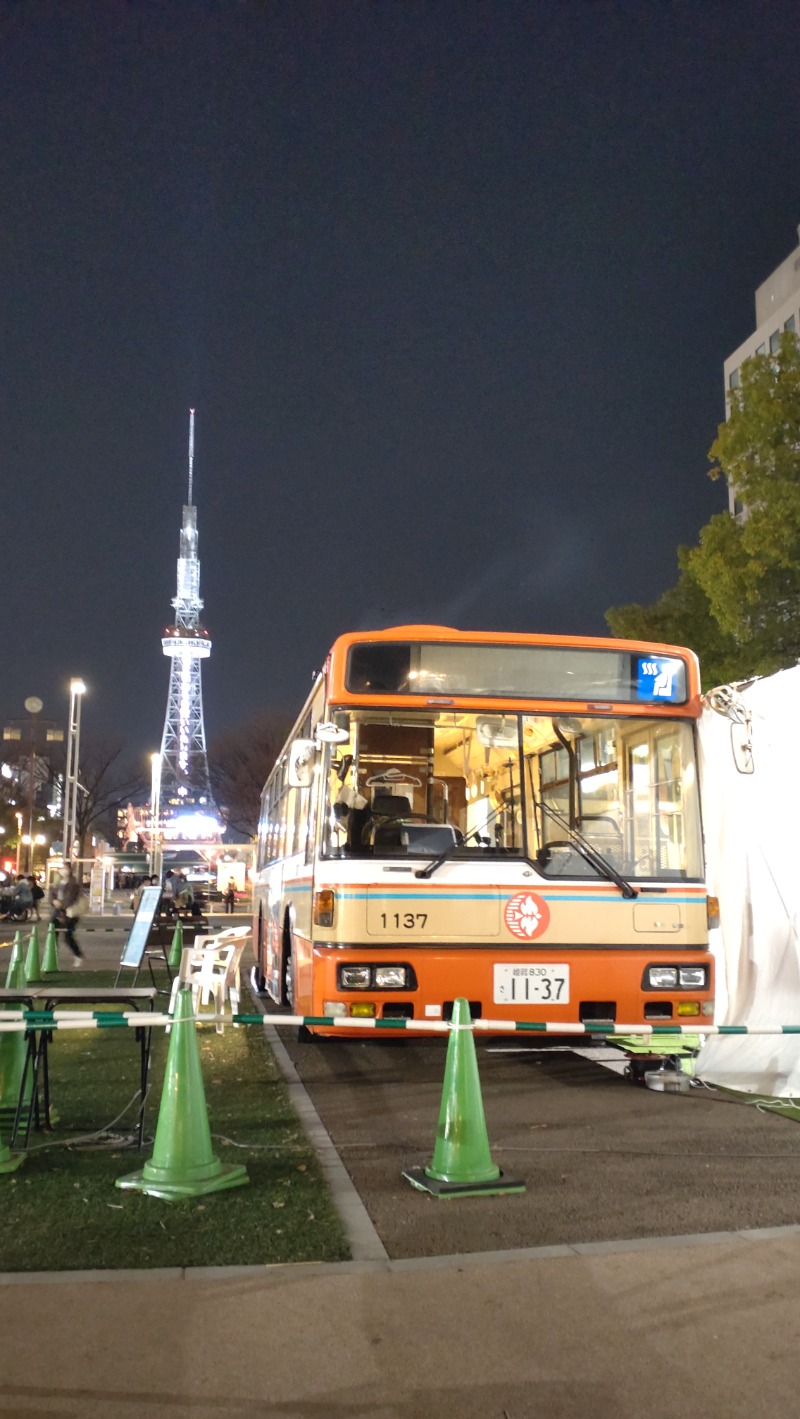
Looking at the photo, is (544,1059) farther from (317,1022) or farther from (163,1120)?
(163,1120)

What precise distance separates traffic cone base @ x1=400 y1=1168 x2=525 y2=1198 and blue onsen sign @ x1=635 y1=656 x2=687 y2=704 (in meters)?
3.87

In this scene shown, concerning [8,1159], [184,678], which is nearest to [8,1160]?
[8,1159]

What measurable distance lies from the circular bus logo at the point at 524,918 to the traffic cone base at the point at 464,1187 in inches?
87.3

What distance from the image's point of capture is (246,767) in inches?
2466

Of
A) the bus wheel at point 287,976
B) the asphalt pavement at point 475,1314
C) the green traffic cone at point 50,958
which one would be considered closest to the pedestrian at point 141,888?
the green traffic cone at point 50,958

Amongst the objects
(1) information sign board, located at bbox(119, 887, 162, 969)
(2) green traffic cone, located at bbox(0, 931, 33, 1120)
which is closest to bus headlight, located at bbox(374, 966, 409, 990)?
(2) green traffic cone, located at bbox(0, 931, 33, 1120)

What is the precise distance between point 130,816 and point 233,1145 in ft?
301

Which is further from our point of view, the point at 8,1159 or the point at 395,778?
the point at 395,778

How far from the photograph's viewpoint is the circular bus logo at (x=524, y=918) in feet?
25.6

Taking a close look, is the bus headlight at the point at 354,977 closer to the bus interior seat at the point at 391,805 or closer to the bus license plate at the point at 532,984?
the bus license plate at the point at 532,984

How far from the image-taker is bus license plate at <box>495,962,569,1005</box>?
7.79 m

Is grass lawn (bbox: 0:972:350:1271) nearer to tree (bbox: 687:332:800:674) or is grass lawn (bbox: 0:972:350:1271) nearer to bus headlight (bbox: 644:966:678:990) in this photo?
bus headlight (bbox: 644:966:678:990)

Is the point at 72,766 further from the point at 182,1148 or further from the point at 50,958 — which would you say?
the point at 182,1148

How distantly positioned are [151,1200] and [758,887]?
212 inches
